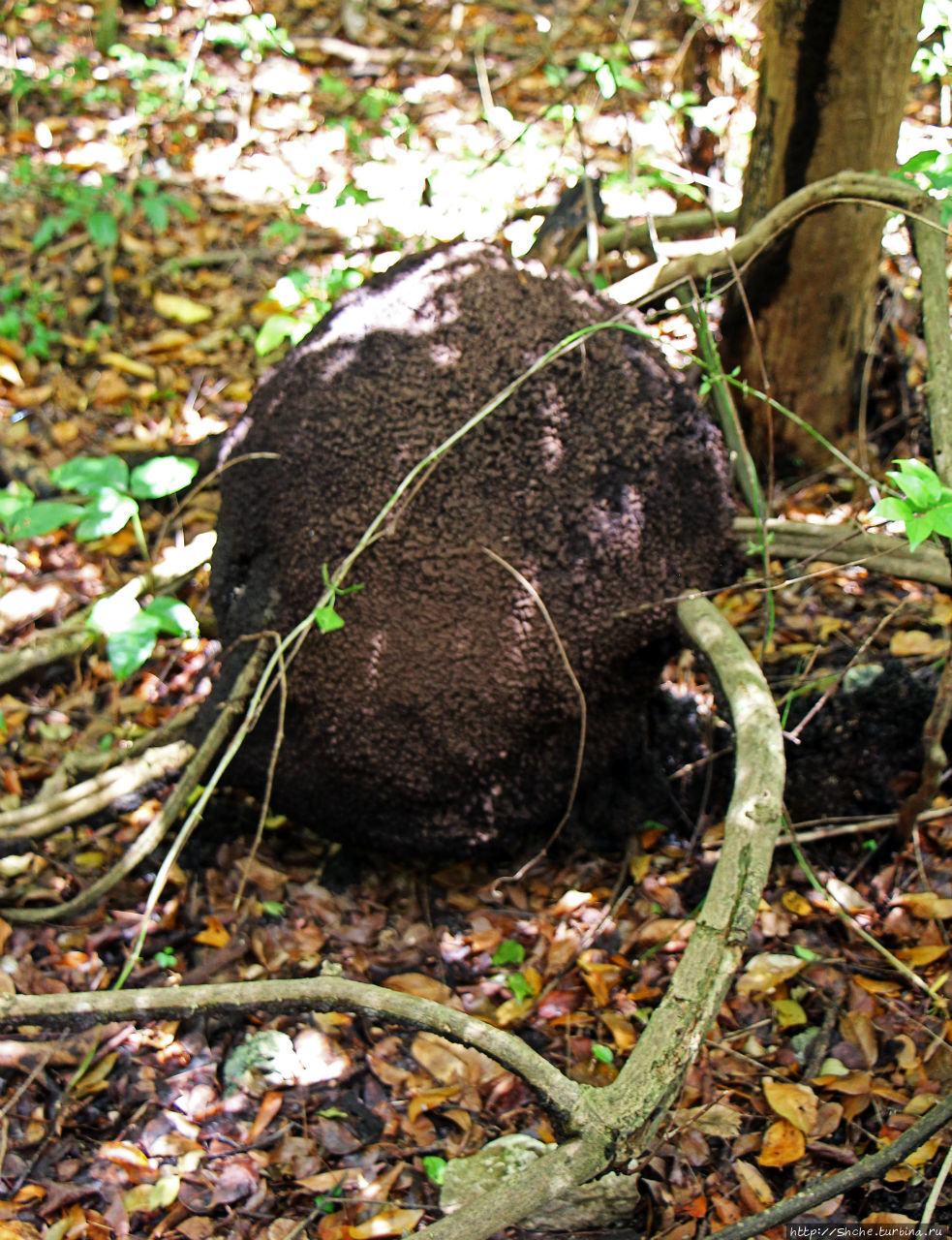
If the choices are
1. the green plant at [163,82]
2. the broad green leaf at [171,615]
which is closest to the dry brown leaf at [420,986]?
the broad green leaf at [171,615]

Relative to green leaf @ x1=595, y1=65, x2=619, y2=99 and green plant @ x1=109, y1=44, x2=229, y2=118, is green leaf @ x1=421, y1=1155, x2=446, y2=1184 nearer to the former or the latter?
green leaf @ x1=595, y1=65, x2=619, y2=99

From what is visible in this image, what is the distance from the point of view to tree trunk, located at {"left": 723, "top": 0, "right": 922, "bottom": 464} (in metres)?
2.76

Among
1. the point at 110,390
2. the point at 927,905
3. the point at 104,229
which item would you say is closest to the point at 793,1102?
the point at 927,905

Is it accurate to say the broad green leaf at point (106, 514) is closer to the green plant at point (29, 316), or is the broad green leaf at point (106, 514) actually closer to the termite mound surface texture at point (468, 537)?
the termite mound surface texture at point (468, 537)

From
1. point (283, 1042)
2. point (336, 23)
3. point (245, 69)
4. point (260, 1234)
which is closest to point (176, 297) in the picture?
point (245, 69)

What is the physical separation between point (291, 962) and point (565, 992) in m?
0.64

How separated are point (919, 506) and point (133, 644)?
160 centimetres

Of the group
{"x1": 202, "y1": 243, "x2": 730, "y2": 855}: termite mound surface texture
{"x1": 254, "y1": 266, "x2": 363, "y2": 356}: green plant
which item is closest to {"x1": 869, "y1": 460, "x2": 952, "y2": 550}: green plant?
{"x1": 202, "y1": 243, "x2": 730, "y2": 855}: termite mound surface texture

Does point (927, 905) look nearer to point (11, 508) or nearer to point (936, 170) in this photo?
point (936, 170)

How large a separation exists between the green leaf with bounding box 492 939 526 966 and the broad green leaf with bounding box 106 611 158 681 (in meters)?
1.06

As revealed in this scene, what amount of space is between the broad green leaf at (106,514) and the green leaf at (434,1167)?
150 centimetres

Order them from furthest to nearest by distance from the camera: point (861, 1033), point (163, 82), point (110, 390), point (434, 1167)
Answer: point (163, 82) → point (110, 390) → point (861, 1033) → point (434, 1167)

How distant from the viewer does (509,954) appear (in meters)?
2.43

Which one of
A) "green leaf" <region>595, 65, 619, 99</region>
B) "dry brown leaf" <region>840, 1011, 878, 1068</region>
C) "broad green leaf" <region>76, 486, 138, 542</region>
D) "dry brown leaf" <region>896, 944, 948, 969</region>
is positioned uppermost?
"green leaf" <region>595, 65, 619, 99</region>
